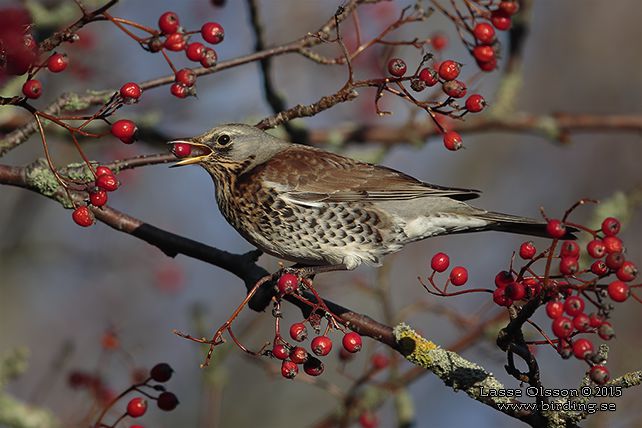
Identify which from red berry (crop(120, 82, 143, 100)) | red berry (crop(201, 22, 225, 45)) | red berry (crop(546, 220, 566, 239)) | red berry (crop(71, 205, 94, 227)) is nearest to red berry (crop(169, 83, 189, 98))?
red berry (crop(201, 22, 225, 45))

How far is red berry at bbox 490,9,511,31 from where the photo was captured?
12.3 feet

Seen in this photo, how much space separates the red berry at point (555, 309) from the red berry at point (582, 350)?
112 mm

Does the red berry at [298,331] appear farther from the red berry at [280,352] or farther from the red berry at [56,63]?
the red berry at [56,63]

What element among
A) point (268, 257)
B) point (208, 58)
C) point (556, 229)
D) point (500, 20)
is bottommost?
point (268, 257)

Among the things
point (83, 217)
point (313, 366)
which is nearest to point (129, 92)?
point (83, 217)

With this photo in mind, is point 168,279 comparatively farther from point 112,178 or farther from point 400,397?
Answer: point 112,178

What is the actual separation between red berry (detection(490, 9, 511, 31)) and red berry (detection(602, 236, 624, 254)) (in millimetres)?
1471

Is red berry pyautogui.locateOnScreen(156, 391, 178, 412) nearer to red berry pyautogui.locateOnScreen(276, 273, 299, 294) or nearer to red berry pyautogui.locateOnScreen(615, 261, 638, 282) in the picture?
red berry pyautogui.locateOnScreen(276, 273, 299, 294)

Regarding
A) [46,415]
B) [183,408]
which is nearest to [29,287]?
[183,408]

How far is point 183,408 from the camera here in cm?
889

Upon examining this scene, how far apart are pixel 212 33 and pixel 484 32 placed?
4.05 ft

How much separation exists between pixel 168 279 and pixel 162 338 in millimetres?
1654

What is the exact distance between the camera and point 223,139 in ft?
15.4

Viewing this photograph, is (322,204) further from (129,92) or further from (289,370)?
(129,92)
